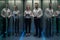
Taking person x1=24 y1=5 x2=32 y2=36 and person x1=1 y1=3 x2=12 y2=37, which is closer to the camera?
person x1=1 y1=3 x2=12 y2=37

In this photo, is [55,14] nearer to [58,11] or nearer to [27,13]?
[58,11]

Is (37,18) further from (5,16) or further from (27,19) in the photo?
(5,16)

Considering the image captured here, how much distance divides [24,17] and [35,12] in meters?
1.10

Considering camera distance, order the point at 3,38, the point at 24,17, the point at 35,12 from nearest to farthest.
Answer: the point at 3,38 → the point at 35,12 → the point at 24,17

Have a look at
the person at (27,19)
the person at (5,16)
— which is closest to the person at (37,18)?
the person at (27,19)

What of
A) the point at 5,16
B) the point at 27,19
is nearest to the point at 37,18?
the point at 27,19

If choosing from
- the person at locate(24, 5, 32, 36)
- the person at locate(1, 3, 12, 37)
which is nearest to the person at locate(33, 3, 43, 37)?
the person at locate(24, 5, 32, 36)

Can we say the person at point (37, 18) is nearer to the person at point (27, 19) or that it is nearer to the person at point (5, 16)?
the person at point (27, 19)

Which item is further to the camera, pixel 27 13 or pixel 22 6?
pixel 22 6

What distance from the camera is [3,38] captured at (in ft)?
22.4

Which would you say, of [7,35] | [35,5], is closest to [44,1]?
[35,5]

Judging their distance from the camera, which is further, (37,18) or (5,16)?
(37,18)

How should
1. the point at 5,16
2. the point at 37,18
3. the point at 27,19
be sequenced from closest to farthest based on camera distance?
the point at 5,16, the point at 37,18, the point at 27,19

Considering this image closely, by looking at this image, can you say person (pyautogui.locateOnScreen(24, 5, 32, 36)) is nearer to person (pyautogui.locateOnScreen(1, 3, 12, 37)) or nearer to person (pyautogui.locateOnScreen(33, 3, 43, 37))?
person (pyautogui.locateOnScreen(33, 3, 43, 37))
